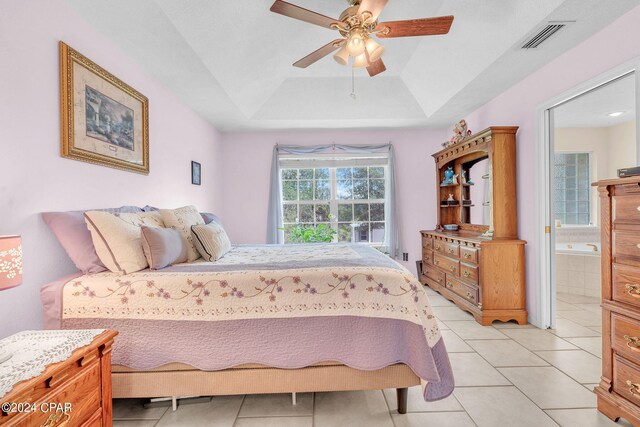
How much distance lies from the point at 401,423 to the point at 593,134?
5537mm

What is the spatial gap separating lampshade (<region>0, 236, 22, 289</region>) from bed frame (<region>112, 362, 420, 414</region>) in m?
0.80

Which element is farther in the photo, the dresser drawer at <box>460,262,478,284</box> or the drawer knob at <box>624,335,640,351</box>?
the dresser drawer at <box>460,262,478,284</box>

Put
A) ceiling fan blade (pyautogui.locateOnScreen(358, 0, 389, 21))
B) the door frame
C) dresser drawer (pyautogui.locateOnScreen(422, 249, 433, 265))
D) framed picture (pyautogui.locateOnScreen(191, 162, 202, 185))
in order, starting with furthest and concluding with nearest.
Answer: dresser drawer (pyautogui.locateOnScreen(422, 249, 433, 265))
framed picture (pyautogui.locateOnScreen(191, 162, 202, 185))
the door frame
ceiling fan blade (pyautogui.locateOnScreen(358, 0, 389, 21))

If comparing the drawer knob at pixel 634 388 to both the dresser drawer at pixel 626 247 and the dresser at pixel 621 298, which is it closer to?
the dresser at pixel 621 298

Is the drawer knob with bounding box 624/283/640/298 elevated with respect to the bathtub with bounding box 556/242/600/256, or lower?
elevated

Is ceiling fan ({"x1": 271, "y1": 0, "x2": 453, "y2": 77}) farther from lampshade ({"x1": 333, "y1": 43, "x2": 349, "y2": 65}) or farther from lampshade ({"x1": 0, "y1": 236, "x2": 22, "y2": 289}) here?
lampshade ({"x1": 0, "y1": 236, "x2": 22, "y2": 289})

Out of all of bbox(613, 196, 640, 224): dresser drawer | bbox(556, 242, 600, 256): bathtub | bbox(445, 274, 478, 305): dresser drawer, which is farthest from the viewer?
bbox(556, 242, 600, 256): bathtub

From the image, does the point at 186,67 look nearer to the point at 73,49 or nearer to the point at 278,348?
the point at 73,49

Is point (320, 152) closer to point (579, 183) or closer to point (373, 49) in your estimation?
point (373, 49)

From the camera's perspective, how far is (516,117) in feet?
10.6

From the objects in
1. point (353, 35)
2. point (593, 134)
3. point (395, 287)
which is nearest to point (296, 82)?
point (353, 35)

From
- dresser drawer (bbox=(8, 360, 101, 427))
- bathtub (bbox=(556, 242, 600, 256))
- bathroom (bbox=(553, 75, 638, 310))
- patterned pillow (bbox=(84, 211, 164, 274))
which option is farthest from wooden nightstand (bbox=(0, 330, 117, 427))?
bathtub (bbox=(556, 242, 600, 256))

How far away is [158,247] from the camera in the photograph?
185 centimetres

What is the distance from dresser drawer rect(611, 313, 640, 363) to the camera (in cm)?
154
